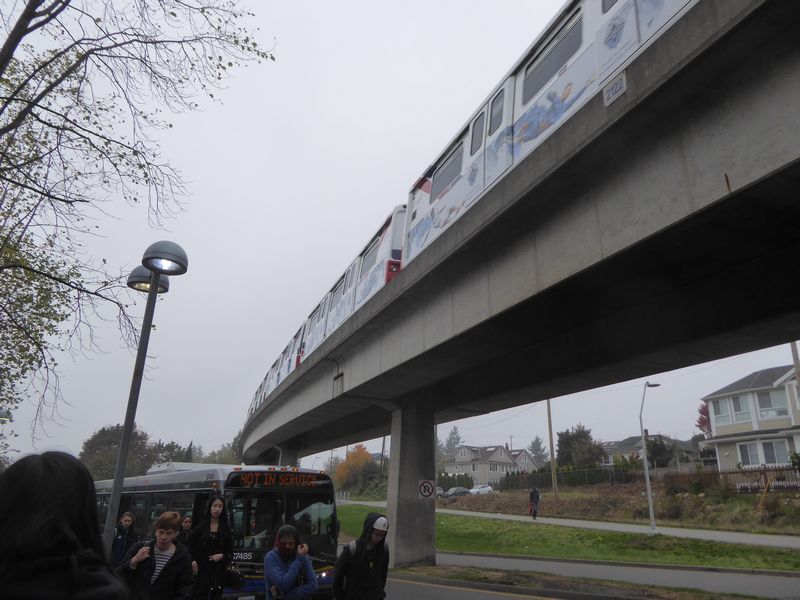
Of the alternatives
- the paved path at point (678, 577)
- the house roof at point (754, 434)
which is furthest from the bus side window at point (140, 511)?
the house roof at point (754, 434)

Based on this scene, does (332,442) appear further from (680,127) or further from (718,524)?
(680,127)

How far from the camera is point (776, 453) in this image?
36.0 m

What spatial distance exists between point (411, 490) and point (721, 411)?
36.2 m

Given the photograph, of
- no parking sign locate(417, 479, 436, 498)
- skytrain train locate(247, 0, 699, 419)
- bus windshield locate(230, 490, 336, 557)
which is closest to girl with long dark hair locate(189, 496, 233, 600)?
bus windshield locate(230, 490, 336, 557)

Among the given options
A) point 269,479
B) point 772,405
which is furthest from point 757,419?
point 269,479

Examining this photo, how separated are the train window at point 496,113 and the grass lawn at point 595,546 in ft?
42.0

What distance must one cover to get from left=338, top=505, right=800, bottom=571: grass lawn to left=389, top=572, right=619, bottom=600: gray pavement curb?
23.1 feet

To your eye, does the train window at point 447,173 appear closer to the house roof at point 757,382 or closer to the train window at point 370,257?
the train window at point 370,257

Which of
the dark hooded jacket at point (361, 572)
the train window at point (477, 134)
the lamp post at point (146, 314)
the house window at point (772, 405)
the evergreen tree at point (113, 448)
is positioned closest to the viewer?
the dark hooded jacket at point (361, 572)

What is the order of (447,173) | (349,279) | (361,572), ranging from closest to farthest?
1. (361,572)
2. (447,173)
3. (349,279)

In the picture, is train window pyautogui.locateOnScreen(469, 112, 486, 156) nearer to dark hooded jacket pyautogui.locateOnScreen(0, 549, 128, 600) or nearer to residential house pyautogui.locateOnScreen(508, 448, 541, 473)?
dark hooded jacket pyautogui.locateOnScreen(0, 549, 128, 600)

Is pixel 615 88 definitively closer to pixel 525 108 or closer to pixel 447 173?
pixel 525 108

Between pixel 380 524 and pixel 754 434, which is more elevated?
pixel 754 434

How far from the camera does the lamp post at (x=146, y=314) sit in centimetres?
636
